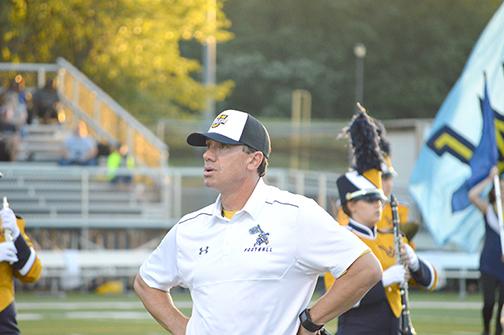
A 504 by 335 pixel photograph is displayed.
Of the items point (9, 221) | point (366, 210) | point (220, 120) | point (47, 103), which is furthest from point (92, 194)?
point (220, 120)

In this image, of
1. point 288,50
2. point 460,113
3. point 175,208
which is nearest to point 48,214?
point 175,208

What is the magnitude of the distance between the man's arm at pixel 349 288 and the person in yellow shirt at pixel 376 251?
10.5 ft

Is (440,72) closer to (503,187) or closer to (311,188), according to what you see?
(311,188)

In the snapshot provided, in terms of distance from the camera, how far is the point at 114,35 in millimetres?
35375

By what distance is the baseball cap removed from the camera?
20.3 ft

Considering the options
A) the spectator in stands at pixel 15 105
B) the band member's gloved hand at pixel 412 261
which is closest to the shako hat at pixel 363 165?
the band member's gloved hand at pixel 412 261

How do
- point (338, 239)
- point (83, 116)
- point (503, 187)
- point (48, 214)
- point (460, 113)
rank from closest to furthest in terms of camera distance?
point (338, 239) < point (503, 187) < point (460, 113) < point (48, 214) < point (83, 116)

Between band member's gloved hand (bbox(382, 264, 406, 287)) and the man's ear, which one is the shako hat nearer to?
band member's gloved hand (bbox(382, 264, 406, 287))

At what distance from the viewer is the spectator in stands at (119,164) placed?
2609 cm

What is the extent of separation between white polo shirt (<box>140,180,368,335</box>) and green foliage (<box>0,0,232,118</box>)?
2876 cm

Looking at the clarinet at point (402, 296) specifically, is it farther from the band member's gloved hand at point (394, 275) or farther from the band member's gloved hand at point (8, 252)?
the band member's gloved hand at point (8, 252)

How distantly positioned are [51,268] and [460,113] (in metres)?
10.1

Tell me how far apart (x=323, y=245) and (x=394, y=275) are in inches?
128

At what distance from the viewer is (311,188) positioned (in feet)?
92.0
